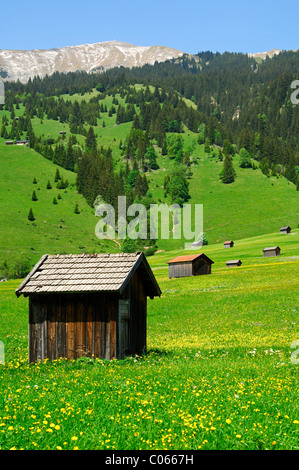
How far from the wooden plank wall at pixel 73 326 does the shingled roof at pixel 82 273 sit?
58 centimetres

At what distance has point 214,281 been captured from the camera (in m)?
67.3

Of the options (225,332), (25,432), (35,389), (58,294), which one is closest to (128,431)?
(25,432)

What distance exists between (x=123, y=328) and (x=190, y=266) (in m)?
65.6

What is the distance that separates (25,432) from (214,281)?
2369 inches

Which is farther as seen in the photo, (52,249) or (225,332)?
(52,249)

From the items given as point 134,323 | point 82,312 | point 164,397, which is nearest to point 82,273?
point 82,312

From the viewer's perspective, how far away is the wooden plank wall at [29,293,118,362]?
18.1m

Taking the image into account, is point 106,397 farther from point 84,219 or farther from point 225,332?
point 84,219

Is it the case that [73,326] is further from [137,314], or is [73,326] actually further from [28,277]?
[137,314]

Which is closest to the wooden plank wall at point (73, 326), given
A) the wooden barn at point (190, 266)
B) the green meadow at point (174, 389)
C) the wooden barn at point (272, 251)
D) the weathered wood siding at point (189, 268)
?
the green meadow at point (174, 389)

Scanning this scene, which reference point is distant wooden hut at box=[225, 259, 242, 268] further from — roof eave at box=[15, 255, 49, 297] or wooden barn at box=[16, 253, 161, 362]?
roof eave at box=[15, 255, 49, 297]

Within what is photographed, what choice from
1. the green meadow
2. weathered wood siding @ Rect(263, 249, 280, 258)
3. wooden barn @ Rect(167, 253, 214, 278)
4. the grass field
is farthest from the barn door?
weathered wood siding @ Rect(263, 249, 280, 258)

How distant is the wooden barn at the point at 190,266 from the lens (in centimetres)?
8300

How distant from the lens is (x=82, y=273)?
19.2 metres
